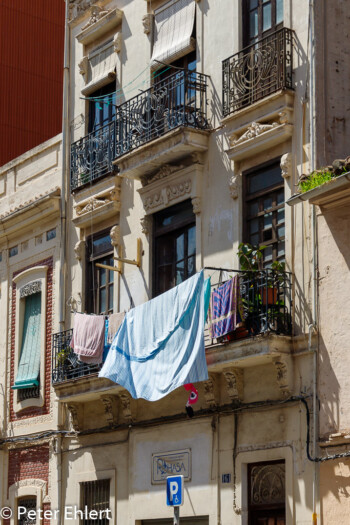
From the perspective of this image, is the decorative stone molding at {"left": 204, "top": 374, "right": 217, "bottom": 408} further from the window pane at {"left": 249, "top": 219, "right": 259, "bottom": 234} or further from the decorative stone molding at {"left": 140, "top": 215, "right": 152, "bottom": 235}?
the decorative stone molding at {"left": 140, "top": 215, "right": 152, "bottom": 235}

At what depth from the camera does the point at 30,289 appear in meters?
22.3

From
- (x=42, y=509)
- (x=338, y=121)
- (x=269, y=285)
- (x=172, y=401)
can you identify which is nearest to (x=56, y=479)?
(x=42, y=509)

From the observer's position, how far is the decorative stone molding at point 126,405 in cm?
1850

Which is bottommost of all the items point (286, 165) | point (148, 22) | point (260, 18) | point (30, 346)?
point (30, 346)

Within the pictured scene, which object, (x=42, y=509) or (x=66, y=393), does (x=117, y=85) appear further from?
(x=42, y=509)

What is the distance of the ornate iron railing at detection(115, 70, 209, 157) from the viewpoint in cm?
1794

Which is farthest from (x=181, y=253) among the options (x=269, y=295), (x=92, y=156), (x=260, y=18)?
(x=260, y=18)

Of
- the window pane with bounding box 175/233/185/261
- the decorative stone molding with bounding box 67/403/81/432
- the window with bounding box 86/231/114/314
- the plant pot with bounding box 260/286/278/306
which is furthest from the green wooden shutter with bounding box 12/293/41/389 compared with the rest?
the plant pot with bounding box 260/286/278/306

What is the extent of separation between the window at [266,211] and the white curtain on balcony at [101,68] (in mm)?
5061

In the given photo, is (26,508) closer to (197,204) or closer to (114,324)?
(114,324)

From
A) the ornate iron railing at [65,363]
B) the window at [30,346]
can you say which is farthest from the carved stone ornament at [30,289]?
the ornate iron railing at [65,363]

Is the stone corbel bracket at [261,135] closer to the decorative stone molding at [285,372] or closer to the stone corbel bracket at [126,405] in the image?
the decorative stone molding at [285,372]

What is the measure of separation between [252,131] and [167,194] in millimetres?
2473

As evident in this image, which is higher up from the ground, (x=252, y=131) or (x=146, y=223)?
(x=252, y=131)
